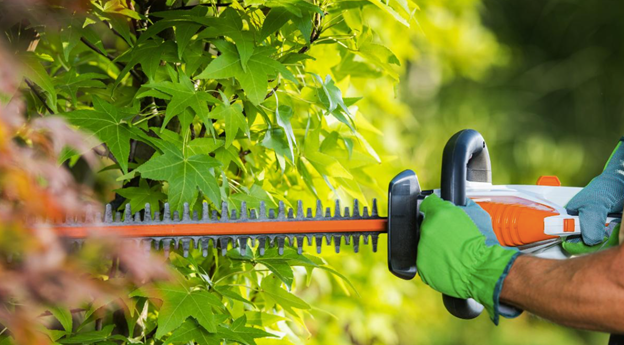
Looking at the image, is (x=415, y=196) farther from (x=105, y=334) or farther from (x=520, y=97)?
(x=520, y=97)

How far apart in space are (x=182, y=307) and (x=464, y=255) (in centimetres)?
43

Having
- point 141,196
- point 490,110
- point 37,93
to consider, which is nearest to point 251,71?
point 141,196

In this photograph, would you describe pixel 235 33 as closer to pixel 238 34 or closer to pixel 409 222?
pixel 238 34

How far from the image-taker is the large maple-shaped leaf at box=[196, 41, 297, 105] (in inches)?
39.3

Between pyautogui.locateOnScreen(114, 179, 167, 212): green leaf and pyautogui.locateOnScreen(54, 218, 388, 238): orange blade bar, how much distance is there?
0.15 metres

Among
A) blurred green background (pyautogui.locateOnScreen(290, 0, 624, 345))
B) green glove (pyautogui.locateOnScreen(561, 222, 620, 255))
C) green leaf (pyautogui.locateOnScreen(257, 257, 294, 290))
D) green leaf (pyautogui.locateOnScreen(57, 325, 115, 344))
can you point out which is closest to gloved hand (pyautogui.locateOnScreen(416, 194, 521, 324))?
green glove (pyautogui.locateOnScreen(561, 222, 620, 255))

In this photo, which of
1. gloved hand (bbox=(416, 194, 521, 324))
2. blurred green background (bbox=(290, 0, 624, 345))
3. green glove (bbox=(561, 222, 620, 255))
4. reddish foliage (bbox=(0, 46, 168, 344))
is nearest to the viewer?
reddish foliage (bbox=(0, 46, 168, 344))

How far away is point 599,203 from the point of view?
0.86 meters

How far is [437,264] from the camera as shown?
0.80 meters

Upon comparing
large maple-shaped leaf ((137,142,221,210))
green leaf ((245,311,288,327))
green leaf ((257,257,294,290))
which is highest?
large maple-shaped leaf ((137,142,221,210))

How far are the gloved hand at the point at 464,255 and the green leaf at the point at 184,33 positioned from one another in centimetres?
44

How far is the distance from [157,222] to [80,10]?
0.35 m

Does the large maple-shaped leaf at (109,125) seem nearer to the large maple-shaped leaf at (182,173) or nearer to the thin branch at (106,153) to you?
the large maple-shaped leaf at (182,173)

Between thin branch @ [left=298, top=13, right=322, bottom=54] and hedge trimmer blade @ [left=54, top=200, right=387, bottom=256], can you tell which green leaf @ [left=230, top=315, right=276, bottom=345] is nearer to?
hedge trimmer blade @ [left=54, top=200, right=387, bottom=256]
